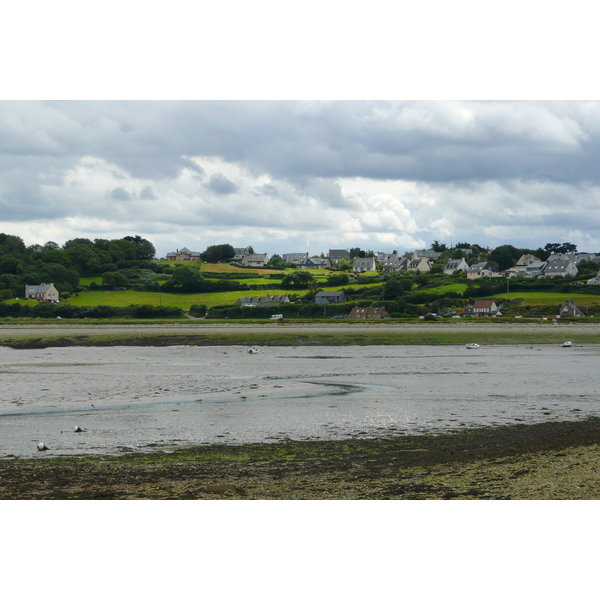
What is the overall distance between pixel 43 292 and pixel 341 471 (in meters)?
58.7

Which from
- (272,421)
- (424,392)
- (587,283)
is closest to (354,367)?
(424,392)

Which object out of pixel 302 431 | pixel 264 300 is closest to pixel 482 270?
pixel 264 300

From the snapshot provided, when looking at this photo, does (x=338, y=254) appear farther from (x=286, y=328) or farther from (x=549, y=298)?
(x=286, y=328)

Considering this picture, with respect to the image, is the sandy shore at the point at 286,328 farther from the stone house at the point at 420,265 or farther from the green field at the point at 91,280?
the stone house at the point at 420,265

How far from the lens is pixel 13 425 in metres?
13.8

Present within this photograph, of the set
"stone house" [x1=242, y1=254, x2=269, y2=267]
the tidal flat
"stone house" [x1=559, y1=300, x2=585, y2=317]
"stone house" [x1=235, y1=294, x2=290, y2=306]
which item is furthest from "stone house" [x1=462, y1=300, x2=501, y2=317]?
"stone house" [x1=242, y1=254, x2=269, y2=267]

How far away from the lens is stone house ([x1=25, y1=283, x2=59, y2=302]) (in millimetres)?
60156

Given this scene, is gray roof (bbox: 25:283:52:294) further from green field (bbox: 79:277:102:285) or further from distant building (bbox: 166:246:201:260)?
distant building (bbox: 166:246:201:260)

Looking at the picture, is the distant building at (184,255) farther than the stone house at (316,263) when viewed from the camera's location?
No

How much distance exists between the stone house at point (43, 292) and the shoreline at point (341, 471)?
54.6 meters

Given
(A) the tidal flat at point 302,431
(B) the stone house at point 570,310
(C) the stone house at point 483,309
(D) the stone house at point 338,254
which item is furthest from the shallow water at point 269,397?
(D) the stone house at point 338,254

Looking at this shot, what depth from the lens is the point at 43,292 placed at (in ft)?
199

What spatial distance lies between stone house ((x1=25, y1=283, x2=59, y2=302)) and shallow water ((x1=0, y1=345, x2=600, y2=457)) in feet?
102

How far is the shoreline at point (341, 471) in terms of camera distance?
8.31 meters
